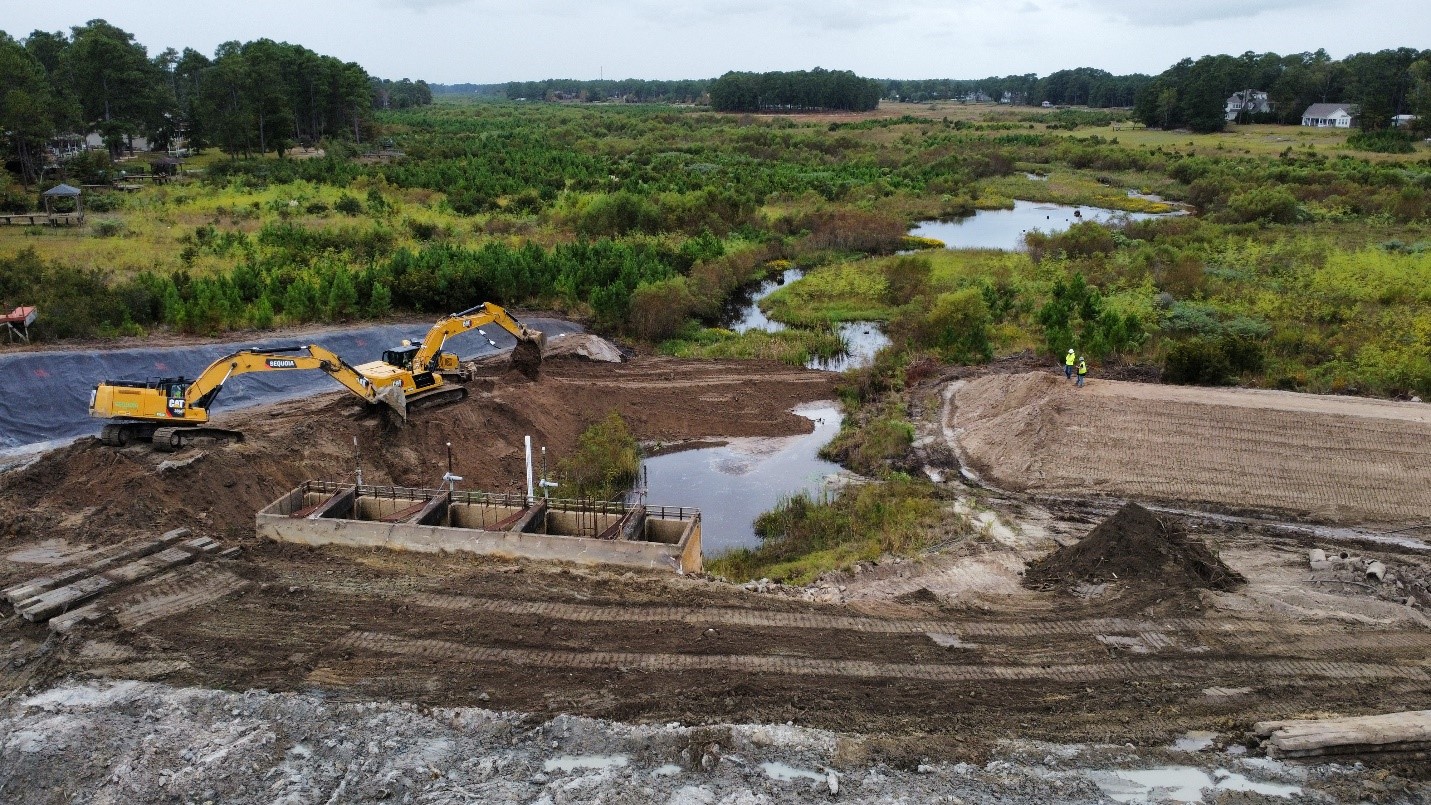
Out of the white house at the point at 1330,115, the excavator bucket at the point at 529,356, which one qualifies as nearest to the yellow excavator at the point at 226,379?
the excavator bucket at the point at 529,356

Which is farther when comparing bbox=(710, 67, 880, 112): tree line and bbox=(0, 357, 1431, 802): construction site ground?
bbox=(710, 67, 880, 112): tree line

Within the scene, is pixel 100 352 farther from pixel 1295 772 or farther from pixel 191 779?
pixel 1295 772

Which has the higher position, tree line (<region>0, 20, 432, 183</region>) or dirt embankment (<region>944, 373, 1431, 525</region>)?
tree line (<region>0, 20, 432, 183</region>)

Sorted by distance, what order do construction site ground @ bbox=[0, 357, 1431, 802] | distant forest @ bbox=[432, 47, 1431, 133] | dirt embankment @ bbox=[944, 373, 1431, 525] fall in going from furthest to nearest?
distant forest @ bbox=[432, 47, 1431, 133] < dirt embankment @ bbox=[944, 373, 1431, 525] < construction site ground @ bbox=[0, 357, 1431, 802]

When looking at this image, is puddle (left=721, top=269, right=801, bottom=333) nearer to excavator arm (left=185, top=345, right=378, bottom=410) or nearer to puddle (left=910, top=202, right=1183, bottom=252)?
puddle (left=910, top=202, right=1183, bottom=252)

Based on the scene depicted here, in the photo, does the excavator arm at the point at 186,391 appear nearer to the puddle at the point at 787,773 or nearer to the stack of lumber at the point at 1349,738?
the puddle at the point at 787,773

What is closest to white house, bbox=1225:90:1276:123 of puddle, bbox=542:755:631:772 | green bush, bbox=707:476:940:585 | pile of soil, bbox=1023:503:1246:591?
green bush, bbox=707:476:940:585

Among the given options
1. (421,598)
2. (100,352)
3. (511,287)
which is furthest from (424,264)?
(421,598)
